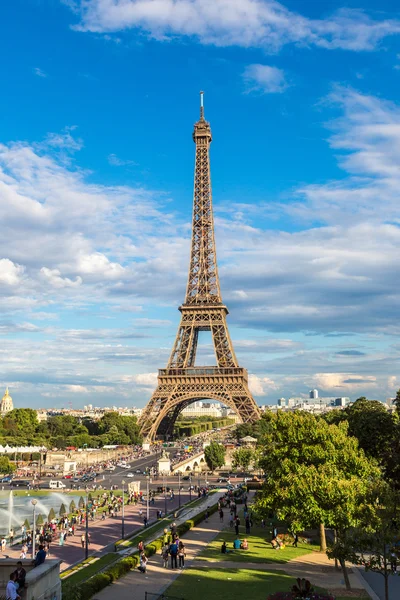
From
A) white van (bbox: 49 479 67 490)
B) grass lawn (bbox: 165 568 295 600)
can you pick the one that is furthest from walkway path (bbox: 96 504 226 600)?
white van (bbox: 49 479 67 490)

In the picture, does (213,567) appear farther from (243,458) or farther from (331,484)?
(243,458)

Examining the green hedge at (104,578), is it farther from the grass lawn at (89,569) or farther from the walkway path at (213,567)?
the grass lawn at (89,569)

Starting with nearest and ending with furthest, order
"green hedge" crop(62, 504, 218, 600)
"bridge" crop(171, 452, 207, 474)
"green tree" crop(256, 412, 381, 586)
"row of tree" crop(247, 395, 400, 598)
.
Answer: "green hedge" crop(62, 504, 218, 600) → "row of tree" crop(247, 395, 400, 598) → "green tree" crop(256, 412, 381, 586) → "bridge" crop(171, 452, 207, 474)

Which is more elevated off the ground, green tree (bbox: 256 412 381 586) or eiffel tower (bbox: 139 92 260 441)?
eiffel tower (bbox: 139 92 260 441)

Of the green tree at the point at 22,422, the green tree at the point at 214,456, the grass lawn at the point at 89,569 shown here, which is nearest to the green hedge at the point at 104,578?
the grass lawn at the point at 89,569

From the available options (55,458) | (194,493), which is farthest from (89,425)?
(194,493)

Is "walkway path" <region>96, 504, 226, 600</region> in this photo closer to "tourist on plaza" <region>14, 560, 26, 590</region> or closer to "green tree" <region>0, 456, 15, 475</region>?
"tourist on plaza" <region>14, 560, 26, 590</region>
